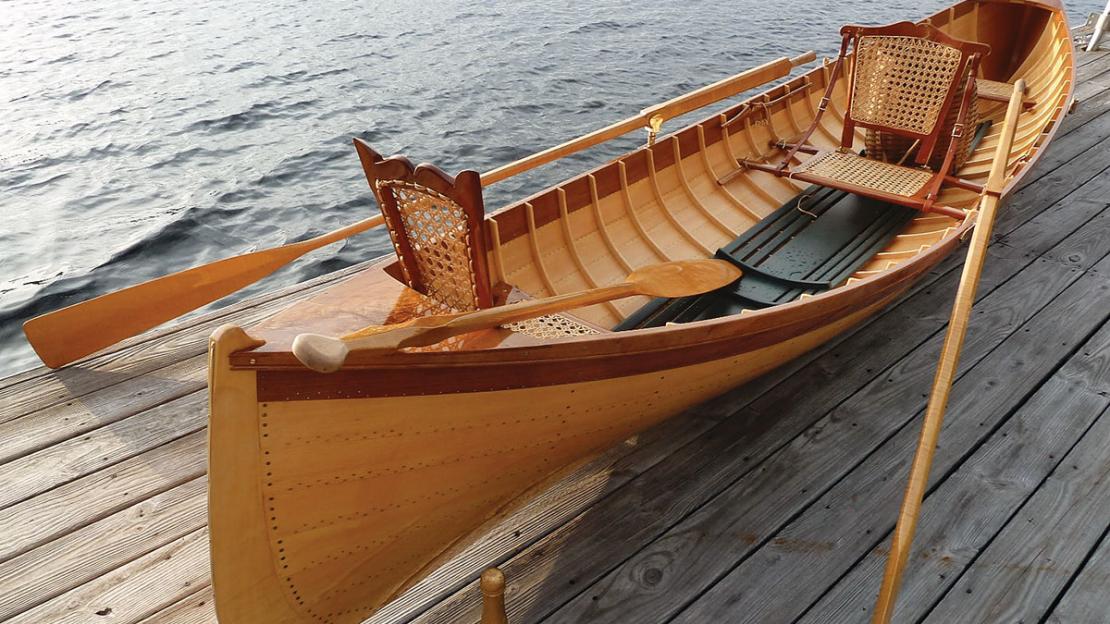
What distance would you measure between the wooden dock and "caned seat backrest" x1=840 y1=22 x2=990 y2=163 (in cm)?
125

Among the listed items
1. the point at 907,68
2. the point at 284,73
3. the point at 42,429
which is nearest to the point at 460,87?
the point at 284,73

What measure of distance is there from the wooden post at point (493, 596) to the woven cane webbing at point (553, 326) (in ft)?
2.99

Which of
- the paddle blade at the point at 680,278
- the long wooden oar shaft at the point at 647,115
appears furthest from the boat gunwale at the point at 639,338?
the paddle blade at the point at 680,278

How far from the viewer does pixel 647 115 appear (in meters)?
4.12

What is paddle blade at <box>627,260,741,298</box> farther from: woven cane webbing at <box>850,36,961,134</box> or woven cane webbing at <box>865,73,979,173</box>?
woven cane webbing at <box>865,73,979,173</box>

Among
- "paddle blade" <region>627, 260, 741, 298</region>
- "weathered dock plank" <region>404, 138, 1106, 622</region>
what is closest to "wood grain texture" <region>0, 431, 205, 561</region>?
"weathered dock plank" <region>404, 138, 1106, 622</region>

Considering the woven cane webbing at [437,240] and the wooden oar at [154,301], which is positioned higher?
the woven cane webbing at [437,240]

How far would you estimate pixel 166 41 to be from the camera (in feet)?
40.5

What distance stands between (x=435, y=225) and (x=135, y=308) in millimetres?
2274

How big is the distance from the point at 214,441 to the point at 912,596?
251cm

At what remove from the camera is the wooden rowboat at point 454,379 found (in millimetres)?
2016

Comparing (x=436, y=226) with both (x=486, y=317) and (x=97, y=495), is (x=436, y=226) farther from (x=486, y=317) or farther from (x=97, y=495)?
(x=97, y=495)

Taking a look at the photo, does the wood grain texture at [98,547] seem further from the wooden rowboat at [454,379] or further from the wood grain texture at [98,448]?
the wooden rowboat at [454,379]

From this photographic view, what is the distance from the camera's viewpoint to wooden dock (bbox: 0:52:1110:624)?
276cm
